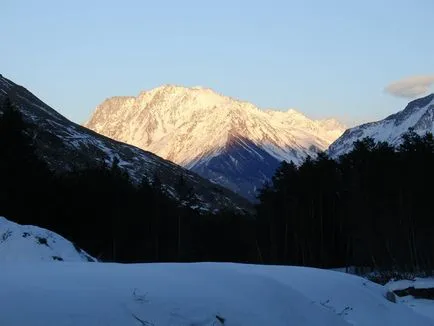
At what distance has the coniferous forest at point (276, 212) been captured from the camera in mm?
45656

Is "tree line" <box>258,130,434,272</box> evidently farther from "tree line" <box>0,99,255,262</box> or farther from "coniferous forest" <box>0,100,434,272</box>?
"tree line" <box>0,99,255,262</box>

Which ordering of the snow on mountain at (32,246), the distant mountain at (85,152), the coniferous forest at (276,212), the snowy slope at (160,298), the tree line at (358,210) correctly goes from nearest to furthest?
the snowy slope at (160,298) < the snow on mountain at (32,246) < the coniferous forest at (276,212) < the tree line at (358,210) < the distant mountain at (85,152)

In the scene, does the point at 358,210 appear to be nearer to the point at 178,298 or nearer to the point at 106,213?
the point at 106,213

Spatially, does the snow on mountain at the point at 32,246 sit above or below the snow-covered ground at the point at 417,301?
above

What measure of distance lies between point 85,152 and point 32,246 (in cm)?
13239

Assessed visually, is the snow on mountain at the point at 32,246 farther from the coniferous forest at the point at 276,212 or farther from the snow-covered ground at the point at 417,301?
the coniferous forest at the point at 276,212

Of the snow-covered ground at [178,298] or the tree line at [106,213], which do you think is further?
the tree line at [106,213]

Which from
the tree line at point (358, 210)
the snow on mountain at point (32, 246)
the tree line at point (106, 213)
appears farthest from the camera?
the tree line at point (358, 210)

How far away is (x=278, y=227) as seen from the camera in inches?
2635

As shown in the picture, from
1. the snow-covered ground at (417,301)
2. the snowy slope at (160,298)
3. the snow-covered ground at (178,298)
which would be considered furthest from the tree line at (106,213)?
the snowy slope at (160,298)

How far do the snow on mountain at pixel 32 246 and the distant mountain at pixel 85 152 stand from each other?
3962 inches

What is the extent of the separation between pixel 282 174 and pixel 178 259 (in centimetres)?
1575

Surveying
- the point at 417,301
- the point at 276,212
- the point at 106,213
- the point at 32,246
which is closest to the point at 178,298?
the point at 32,246

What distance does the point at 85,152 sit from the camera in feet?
484
